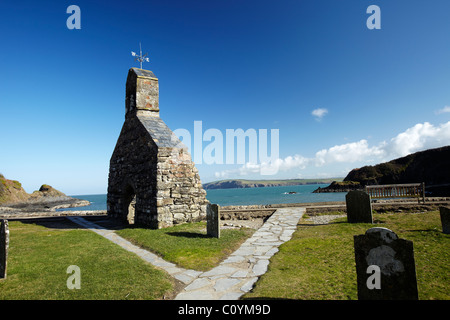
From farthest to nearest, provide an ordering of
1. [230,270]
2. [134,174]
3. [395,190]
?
1. [395,190]
2. [134,174]
3. [230,270]

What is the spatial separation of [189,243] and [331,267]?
15.0 ft

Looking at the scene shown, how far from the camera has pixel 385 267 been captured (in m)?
3.19

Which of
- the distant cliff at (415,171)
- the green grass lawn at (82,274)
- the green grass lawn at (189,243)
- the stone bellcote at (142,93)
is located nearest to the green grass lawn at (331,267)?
the green grass lawn at (189,243)

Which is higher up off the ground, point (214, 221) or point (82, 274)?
point (214, 221)

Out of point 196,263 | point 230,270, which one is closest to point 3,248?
point 196,263

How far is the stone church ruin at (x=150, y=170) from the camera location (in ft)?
34.9

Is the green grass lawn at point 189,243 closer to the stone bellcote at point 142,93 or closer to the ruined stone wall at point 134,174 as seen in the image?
the ruined stone wall at point 134,174

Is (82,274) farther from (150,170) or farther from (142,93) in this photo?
(142,93)

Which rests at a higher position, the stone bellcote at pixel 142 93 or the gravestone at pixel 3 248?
the stone bellcote at pixel 142 93

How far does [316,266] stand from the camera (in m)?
5.05

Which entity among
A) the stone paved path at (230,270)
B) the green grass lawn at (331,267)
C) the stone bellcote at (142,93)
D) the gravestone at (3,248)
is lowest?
the stone paved path at (230,270)

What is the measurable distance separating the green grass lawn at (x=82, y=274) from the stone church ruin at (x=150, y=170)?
3112 mm
